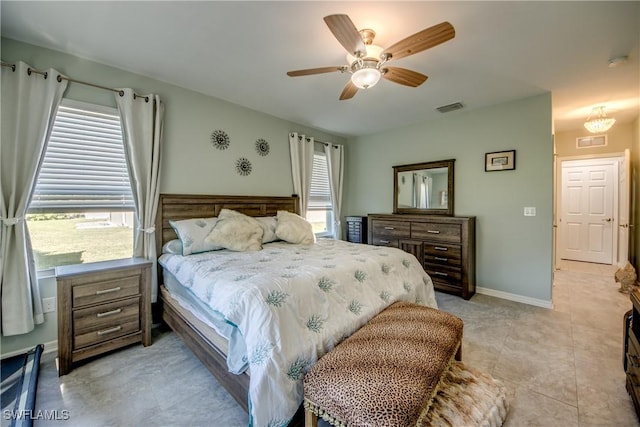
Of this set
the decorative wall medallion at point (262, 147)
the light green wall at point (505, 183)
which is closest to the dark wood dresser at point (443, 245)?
the light green wall at point (505, 183)

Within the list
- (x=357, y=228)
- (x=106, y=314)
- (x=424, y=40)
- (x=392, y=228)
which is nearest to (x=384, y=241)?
(x=392, y=228)

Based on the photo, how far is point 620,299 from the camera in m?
3.41

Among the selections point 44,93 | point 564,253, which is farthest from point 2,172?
point 564,253

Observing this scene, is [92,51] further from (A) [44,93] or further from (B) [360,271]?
(B) [360,271]

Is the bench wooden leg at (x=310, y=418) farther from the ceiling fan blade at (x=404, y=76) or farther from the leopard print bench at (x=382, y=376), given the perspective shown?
the ceiling fan blade at (x=404, y=76)

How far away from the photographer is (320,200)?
486 centimetres

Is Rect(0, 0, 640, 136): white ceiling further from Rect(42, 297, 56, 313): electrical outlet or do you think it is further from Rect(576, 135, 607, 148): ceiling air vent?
Rect(42, 297, 56, 313): electrical outlet

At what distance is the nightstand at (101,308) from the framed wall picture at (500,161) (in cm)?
428

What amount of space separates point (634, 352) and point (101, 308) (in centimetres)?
374

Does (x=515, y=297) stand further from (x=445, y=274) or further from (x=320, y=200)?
(x=320, y=200)

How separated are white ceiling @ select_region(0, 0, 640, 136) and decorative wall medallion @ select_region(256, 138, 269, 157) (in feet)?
1.94

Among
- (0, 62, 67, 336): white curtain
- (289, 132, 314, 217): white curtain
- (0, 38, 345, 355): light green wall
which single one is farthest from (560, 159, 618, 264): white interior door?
(0, 62, 67, 336): white curtain

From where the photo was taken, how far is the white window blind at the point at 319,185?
4730 mm

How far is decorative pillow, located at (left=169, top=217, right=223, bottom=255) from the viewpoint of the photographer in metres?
2.58
